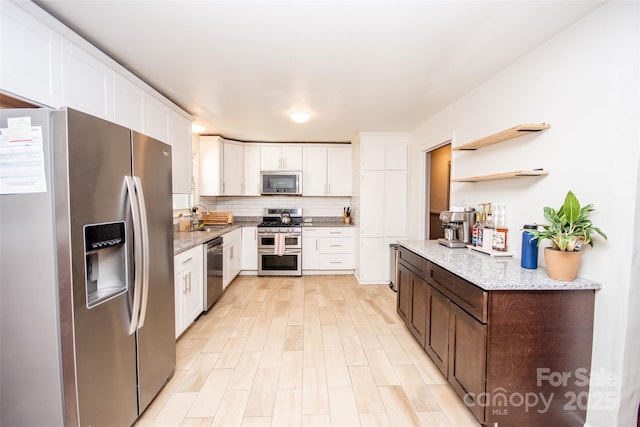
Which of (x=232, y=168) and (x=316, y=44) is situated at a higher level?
(x=316, y=44)

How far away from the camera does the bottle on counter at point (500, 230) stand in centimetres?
215

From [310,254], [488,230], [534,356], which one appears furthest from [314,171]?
[534,356]

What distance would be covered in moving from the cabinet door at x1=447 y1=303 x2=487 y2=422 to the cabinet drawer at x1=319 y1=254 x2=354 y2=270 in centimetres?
305

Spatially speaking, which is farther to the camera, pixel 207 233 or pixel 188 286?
pixel 207 233

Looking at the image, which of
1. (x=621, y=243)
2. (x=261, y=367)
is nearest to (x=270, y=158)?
(x=261, y=367)

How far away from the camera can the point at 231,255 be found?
14.0 ft

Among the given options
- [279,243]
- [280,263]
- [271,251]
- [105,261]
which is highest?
[105,261]

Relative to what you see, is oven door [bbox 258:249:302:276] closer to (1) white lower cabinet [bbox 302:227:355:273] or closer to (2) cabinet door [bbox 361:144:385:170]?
(1) white lower cabinet [bbox 302:227:355:273]

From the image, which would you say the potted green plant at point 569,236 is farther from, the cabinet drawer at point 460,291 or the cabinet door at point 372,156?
the cabinet door at point 372,156

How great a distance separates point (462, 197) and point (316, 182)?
2.74m

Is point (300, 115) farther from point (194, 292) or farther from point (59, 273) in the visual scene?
point (59, 273)

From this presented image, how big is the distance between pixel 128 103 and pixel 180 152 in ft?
3.17

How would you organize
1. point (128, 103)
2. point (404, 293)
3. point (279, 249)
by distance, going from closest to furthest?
point (128, 103)
point (404, 293)
point (279, 249)

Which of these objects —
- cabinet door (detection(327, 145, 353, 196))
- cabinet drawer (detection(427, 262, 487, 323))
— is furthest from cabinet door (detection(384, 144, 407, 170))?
cabinet drawer (detection(427, 262, 487, 323))
